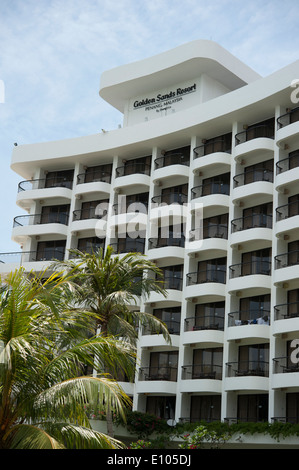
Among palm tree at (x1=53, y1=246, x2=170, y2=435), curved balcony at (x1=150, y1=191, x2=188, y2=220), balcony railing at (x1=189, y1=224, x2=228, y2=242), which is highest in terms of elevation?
curved balcony at (x1=150, y1=191, x2=188, y2=220)

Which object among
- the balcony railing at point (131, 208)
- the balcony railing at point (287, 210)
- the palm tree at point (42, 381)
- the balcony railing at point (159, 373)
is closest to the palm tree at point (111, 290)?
the balcony railing at point (159, 373)

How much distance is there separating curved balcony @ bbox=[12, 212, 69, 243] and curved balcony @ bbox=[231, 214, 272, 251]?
45.0 ft

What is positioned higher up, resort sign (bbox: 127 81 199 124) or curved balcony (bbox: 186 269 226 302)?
resort sign (bbox: 127 81 199 124)

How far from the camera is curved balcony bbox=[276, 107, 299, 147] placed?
3711cm

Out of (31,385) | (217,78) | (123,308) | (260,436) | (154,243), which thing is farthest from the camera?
(217,78)

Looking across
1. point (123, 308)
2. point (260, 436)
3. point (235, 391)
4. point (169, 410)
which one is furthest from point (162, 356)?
point (123, 308)

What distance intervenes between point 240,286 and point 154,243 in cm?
845

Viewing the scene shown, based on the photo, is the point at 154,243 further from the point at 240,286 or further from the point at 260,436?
the point at 260,436

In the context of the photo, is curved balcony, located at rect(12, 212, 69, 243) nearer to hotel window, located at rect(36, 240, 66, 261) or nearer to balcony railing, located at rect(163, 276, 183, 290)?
hotel window, located at rect(36, 240, 66, 261)

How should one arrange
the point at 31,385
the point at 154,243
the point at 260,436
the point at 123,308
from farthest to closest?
the point at 154,243
the point at 260,436
the point at 123,308
the point at 31,385

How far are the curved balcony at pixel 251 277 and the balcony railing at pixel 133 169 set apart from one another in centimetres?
1111

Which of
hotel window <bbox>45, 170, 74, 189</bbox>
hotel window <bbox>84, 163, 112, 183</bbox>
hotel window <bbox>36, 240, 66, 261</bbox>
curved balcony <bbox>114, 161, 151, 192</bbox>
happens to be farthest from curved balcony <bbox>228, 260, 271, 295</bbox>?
hotel window <bbox>45, 170, 74, 189</bbox>

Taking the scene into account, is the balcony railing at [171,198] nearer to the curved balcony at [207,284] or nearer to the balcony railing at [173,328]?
the curved balcony at [207,284]

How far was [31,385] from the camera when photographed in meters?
14.2
